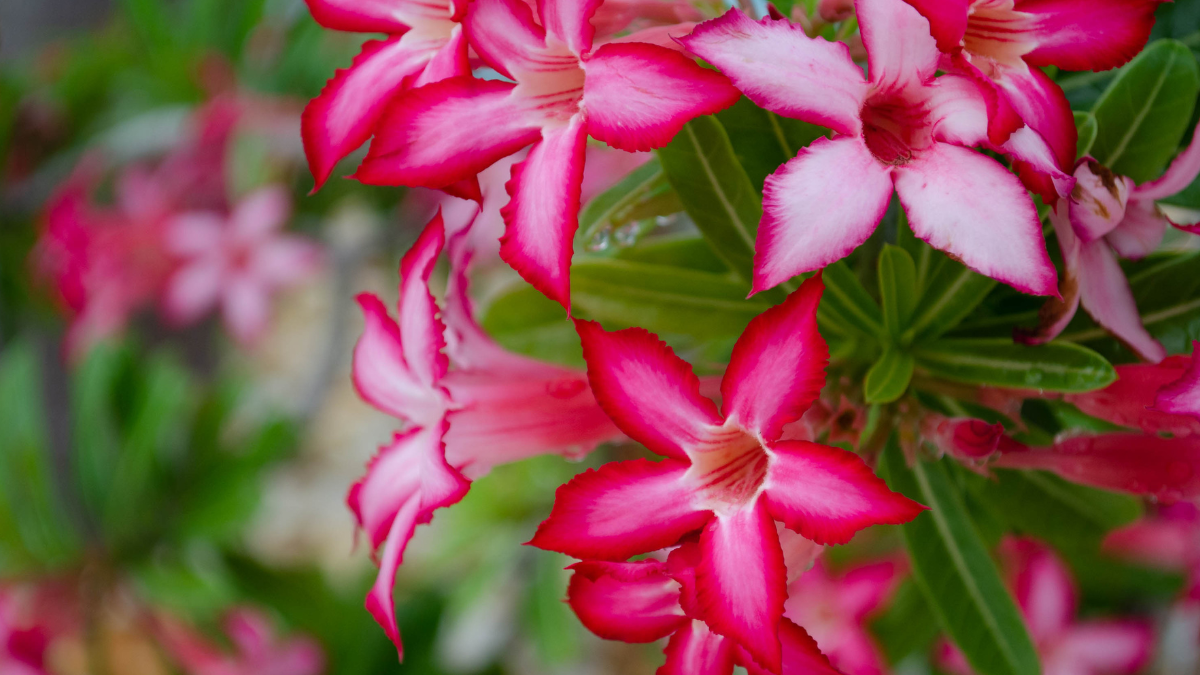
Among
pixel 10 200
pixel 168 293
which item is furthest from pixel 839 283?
pixel 10 200

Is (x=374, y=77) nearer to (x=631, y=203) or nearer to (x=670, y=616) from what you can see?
(x=631, y=203)

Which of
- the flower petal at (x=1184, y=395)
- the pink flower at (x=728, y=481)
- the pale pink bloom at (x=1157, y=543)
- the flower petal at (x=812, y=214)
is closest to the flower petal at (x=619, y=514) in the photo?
the pink flower at (x=728, y=481)

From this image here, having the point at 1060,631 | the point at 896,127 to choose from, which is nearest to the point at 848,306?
the point at 896,127

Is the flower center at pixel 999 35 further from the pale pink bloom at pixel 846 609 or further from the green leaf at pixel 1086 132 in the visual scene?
the pale pink bloom at pixel 846 609

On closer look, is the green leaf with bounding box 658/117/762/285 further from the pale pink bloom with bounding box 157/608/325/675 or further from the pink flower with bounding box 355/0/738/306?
the pale pink bloom with bounding box 157/608/325/675

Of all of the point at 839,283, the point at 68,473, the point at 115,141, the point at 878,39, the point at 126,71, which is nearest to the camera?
the point at 878,39

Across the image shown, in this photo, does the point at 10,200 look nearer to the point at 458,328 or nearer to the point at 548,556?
the point at 548,556

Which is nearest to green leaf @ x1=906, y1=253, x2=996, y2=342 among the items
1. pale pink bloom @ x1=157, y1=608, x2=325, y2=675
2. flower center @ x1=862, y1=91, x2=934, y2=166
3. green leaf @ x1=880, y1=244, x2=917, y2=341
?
green leaf @ x1=880, y1=244, x2=917, y2=341
